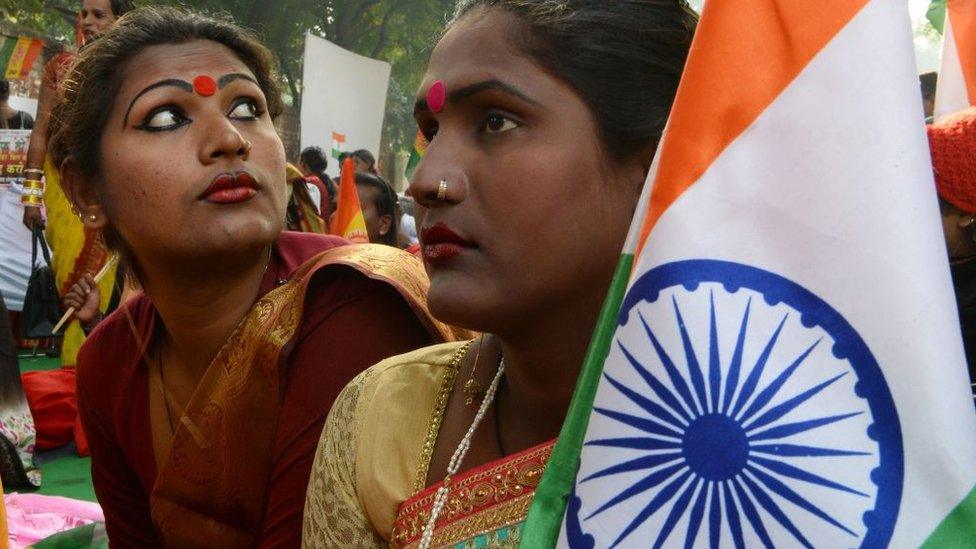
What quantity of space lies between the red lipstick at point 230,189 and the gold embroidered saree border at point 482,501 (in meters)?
0.93

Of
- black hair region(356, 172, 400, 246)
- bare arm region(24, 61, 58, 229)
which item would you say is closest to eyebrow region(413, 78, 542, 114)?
bare arm region(24, 61, 58, 229)

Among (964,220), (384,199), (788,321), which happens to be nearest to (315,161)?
(384,199)

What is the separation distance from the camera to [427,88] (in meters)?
1.50

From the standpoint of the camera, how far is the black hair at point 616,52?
141 centimetres

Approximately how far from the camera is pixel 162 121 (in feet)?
7.16

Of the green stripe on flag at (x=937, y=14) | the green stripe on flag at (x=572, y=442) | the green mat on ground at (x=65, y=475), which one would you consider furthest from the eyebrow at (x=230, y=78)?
the green stripe on flag at (x=937, y=14)

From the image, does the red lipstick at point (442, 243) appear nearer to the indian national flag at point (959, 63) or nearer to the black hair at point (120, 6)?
the indian national flag at point (959, 63)

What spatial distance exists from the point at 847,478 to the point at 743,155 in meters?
0.32

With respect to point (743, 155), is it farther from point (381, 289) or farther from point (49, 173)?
point (49, 173)

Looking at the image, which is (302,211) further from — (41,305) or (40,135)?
(41,305)

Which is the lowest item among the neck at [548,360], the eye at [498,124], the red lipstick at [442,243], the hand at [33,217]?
the hand at [33,217]

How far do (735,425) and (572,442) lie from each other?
0.66 ft

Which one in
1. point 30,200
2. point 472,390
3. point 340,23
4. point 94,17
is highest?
point 340,23

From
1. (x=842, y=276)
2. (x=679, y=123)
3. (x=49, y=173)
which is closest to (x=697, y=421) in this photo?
(x=842, y=276)
